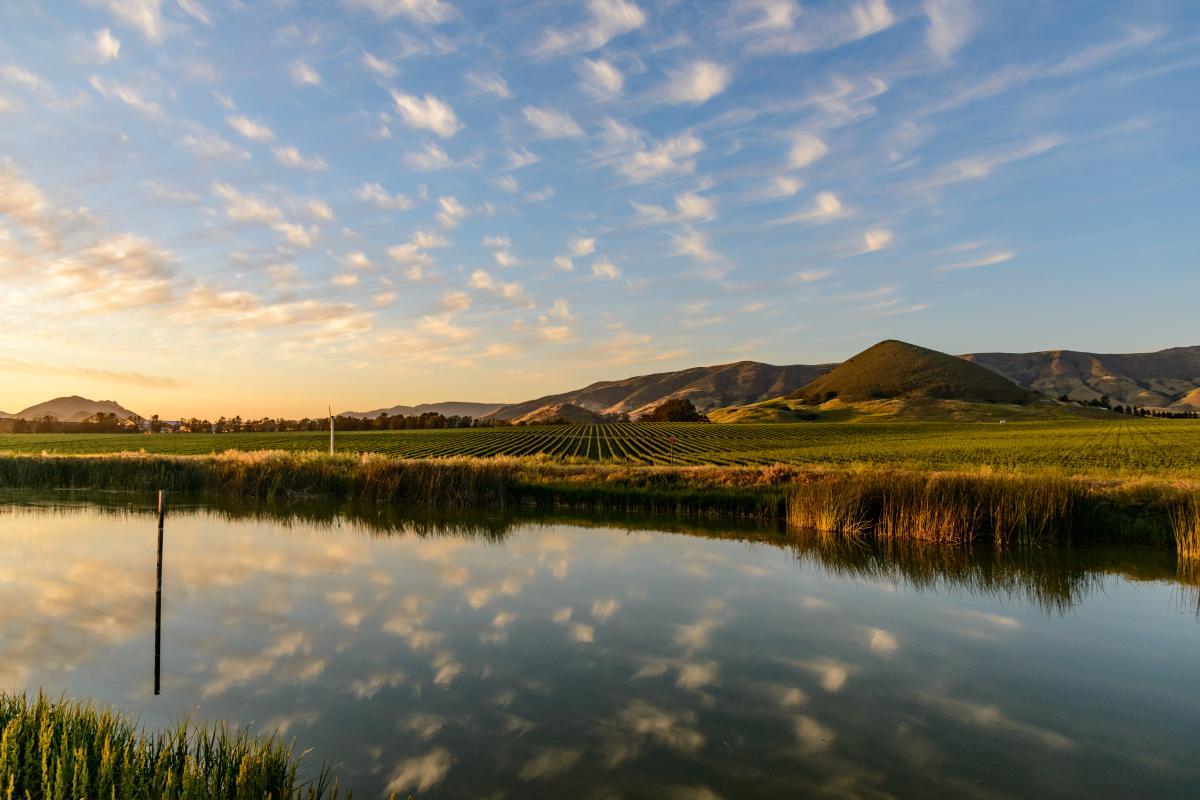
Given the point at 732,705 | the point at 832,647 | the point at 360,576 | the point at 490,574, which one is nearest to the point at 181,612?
the point at 360,576

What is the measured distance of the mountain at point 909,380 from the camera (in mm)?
139875

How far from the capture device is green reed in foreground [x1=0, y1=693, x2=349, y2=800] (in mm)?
4277

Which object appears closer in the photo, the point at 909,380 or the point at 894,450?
the point at 894,450

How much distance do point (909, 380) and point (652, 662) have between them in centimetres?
16212

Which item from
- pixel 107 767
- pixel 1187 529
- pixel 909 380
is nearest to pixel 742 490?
pixel 1187 529

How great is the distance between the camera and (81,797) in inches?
165

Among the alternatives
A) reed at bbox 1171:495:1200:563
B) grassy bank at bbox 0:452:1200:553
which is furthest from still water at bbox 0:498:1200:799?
grassy bank at bbox 0:452:1200:553

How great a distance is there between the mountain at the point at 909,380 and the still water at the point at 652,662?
11398 centimetres

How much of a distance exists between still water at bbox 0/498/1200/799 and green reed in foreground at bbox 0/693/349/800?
1152 millimetres

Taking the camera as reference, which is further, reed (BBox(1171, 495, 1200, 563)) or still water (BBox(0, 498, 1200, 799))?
reed (BBox(1171, 495, 1200, 563))

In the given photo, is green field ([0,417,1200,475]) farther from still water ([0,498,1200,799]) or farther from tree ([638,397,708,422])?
tree ([638,397,708,422])

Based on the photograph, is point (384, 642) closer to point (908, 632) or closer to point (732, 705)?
point (732, 705)

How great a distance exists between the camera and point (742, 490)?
23188mm

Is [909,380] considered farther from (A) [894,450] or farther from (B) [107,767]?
(B) [107,767]
